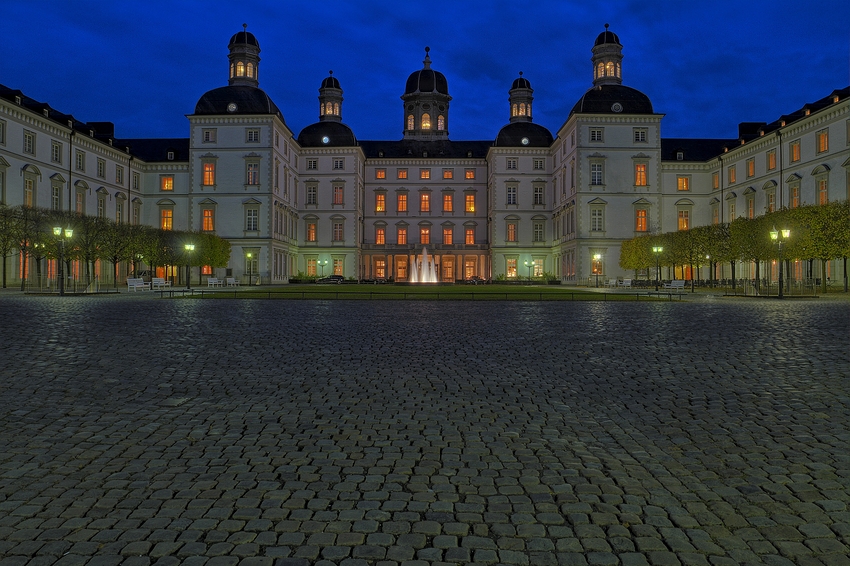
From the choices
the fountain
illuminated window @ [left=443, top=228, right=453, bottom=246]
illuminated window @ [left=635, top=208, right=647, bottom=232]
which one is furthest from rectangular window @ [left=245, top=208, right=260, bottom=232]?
illuminated window @ [left=635, top=208, right=647, bottom=232]

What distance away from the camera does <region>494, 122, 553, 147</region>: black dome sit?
74.8m

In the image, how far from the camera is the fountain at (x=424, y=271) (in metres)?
74.3

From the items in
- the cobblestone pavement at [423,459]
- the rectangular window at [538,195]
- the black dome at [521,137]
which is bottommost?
the cobblestone pavement at [423,459]

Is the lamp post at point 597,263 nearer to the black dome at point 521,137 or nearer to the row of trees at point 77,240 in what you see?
the black dome at point 521,137

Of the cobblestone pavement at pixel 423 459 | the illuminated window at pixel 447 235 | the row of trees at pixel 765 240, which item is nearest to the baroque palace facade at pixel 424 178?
the illuminated window at pixel 447 235

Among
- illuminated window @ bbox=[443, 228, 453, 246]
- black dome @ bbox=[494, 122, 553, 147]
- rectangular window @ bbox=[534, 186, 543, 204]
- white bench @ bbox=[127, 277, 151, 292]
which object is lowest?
white bench @ bbox=[127, 277, 151, 292]

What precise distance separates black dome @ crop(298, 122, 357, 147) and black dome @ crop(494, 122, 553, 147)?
18302 mm

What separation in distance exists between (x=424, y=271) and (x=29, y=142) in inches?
1658

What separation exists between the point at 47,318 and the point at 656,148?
58265 millimetres

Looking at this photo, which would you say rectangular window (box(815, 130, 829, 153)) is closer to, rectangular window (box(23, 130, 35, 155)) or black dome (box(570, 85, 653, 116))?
black dome (box(570, 85, 653, 116))

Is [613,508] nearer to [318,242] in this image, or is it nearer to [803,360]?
[803,360]

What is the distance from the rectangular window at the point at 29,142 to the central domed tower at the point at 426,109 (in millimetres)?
48667

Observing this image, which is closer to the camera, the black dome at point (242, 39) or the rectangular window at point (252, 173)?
the rectangular window at point (252, 173)

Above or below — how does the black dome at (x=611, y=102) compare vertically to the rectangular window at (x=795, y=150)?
above
